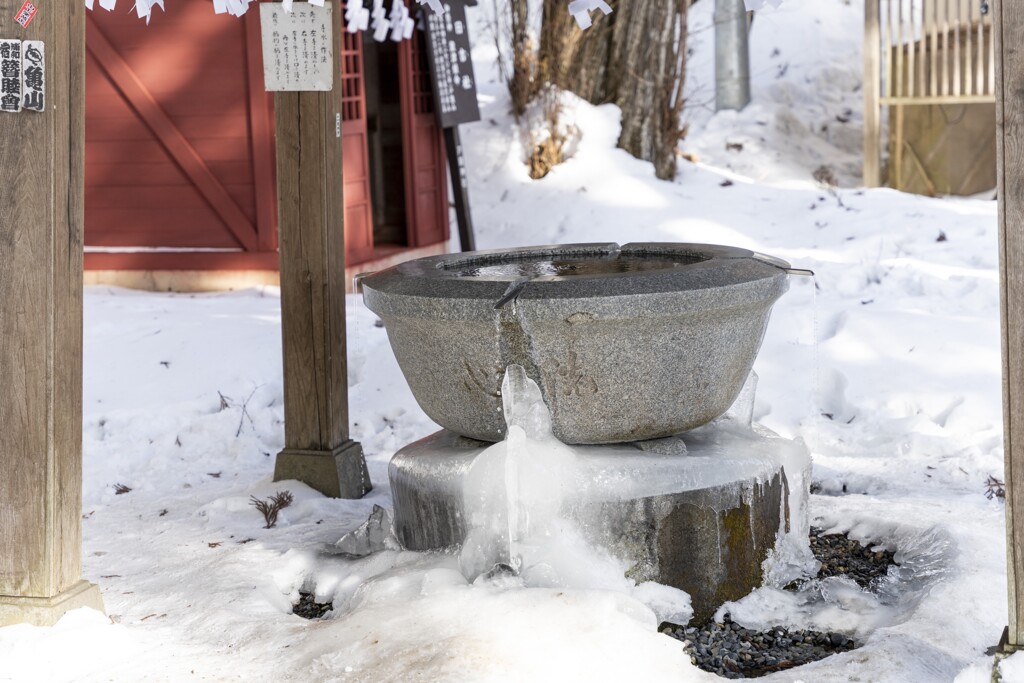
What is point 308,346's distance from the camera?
15.4 ft

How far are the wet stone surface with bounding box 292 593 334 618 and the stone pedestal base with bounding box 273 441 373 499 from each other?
3.36ft

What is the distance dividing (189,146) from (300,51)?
13.0 feet

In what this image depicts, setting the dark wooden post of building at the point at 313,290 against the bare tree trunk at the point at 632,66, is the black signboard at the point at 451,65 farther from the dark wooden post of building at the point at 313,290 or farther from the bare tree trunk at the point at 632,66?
the dark wooden post of building at the point at 313,290

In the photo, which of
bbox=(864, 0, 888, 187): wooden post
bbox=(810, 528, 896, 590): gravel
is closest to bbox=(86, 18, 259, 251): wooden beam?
bbox=(810, 528, 896, 590): gravel

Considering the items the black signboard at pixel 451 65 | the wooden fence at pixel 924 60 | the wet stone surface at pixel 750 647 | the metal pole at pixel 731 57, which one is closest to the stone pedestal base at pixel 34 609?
the wet stone surface at pixel 750 647

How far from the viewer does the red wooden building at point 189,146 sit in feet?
25.9

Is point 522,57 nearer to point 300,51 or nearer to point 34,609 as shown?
point 300,51

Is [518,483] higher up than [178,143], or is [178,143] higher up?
[178,143]

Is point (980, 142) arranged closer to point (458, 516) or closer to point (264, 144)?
point (264, 144)

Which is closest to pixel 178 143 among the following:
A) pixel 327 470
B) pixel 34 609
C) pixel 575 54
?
pixel 575 54

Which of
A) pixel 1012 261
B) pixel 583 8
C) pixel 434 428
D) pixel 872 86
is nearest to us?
pixel 1012 261

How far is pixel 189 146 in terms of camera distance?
8086 mm

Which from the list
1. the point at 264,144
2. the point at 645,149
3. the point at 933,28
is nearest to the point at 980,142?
the point at 933,28

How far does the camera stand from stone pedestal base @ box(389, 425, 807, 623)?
3.32 metres
